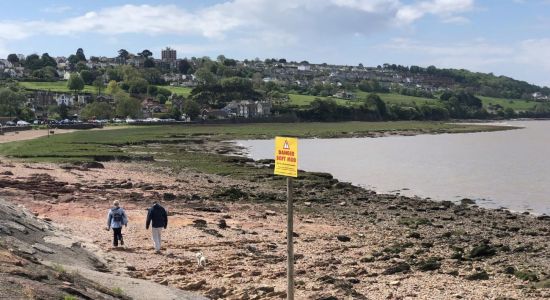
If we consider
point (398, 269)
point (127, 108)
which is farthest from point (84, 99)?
point (398, 269)

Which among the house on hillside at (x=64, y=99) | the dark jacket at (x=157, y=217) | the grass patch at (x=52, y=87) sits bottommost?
the dark jacket at (x=157, y=217)

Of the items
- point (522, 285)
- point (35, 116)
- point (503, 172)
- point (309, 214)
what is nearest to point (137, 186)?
point (309, 214)

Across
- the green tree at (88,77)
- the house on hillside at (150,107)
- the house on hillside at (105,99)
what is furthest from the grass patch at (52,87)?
the house on hillside at (150,107)

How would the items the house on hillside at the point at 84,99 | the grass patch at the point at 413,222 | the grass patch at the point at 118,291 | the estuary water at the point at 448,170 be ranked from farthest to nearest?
1. the house on hillside at the point at 84,99
2. the estuary water at the point at 448,170
3. the grass patch at the point at 413,222
4. the grass patch at the point at 118,291

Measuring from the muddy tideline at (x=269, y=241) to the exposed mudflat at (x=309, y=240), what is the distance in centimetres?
5

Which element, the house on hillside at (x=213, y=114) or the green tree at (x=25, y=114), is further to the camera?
the house on hillside at (x=213, y=114)

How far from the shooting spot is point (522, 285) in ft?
52.5

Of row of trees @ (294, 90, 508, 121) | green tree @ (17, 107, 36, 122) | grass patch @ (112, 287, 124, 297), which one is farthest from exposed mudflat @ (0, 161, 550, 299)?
row of trees @ (294, 90, 508, 121)

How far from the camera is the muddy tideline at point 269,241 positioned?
1477 cm

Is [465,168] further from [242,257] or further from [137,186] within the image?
[242,257]

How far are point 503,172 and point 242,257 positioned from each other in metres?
43.8

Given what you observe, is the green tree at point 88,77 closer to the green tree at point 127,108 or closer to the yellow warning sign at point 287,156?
the green tree at point 127,108

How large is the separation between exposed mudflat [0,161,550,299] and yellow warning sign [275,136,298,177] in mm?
5079

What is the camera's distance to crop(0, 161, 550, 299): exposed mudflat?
15.5 metres
